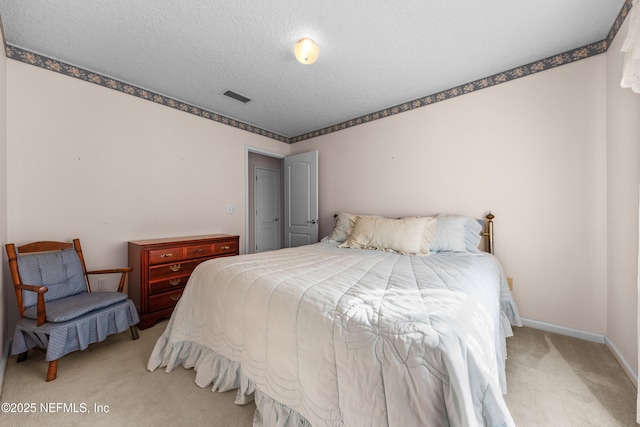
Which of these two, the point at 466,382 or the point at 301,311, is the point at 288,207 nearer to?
the point at 301,311

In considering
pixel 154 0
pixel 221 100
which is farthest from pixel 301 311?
pixel 221 100

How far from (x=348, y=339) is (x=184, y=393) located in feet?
4.06

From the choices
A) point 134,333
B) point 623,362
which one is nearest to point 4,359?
point 134,333

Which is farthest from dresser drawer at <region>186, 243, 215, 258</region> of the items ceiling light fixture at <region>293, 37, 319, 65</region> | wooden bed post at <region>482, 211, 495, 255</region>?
wooden bed post at <region>482, 211, 495, 255</region>

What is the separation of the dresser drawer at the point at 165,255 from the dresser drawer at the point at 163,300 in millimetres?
337

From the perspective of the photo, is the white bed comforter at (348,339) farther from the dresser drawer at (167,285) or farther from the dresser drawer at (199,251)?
the dresser drawer at (199,251)

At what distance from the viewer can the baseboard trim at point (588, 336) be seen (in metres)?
1.57

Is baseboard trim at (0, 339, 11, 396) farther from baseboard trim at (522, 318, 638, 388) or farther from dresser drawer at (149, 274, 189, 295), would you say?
baseboard trim at (522, 318, 638, 388)

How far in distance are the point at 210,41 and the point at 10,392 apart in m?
2.67

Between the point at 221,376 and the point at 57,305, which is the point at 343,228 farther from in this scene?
the point at 57,305

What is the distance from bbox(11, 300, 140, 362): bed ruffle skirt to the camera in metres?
1.59

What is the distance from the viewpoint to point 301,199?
4.07 meters

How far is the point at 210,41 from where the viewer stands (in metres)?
1.96

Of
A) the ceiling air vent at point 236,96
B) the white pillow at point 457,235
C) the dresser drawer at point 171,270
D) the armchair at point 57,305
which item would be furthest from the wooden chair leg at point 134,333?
the white pillow at point 457,235
